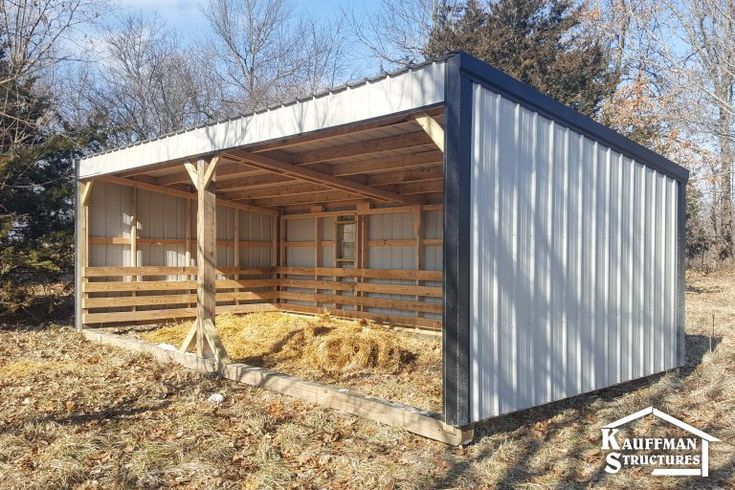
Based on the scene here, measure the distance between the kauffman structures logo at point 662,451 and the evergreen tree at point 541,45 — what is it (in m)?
12.3

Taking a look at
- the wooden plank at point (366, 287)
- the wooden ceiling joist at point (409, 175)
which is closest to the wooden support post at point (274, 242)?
the wooden plank at point (366, 287)

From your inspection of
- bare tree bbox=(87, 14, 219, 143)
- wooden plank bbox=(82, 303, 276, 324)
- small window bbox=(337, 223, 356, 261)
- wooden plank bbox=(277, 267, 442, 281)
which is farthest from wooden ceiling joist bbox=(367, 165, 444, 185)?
bare tree bbox=(87, 14, 219, 143)

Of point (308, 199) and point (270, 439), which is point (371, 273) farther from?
point (270, 439)

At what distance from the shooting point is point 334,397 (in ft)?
16.7

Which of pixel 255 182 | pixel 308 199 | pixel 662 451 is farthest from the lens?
pixel 308 199

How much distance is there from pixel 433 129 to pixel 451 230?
32.6 inches

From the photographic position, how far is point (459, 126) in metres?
4.05

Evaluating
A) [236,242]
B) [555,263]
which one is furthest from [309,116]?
[236,242]

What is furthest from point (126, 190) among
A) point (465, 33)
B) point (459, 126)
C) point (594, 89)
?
point (594, 89)

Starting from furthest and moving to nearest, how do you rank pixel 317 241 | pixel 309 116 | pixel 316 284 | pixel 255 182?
pixel 317 241
pixel 316 284
pixel 255 182
pixel 309 116

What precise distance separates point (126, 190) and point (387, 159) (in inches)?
207

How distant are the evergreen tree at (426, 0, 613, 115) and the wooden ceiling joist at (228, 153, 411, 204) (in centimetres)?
785

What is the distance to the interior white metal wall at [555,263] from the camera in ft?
14.0

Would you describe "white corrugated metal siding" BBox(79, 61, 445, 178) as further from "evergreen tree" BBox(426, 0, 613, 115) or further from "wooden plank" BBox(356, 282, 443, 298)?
"evergreen tree" BBox(426, 0, 613, 115)
